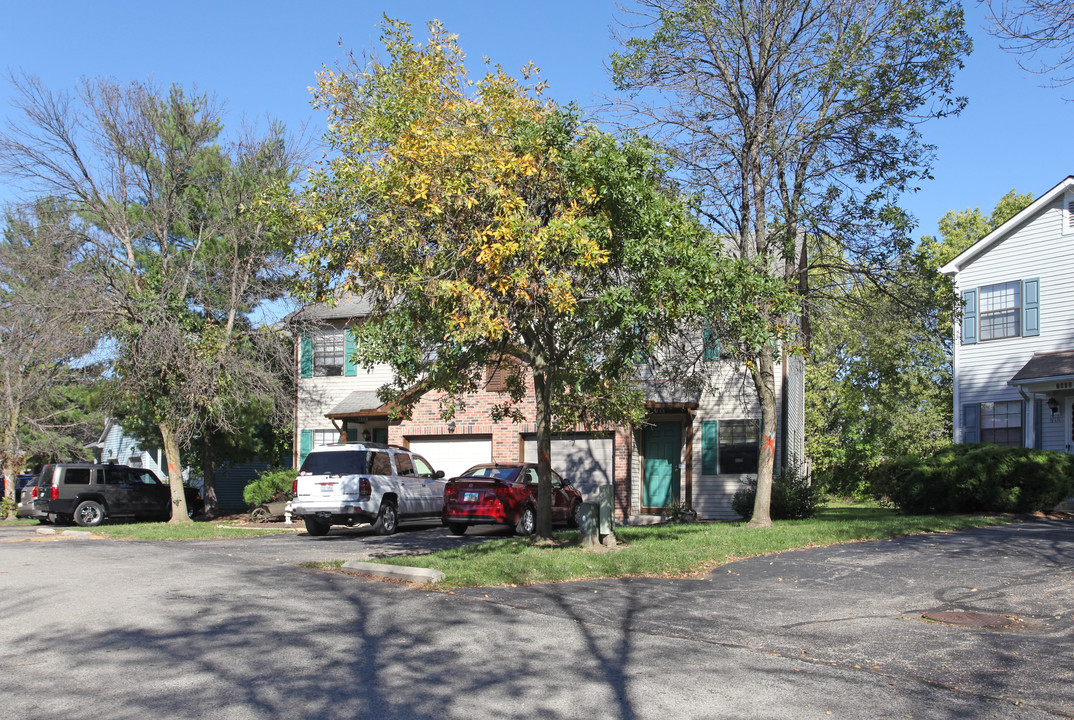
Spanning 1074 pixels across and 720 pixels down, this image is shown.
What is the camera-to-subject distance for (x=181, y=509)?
24156mm

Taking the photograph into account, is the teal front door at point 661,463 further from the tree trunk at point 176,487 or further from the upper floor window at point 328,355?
the tree trunk at point 176,487

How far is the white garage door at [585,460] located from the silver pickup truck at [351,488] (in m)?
6.72

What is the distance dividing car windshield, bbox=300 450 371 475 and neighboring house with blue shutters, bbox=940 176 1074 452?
15.3 meters

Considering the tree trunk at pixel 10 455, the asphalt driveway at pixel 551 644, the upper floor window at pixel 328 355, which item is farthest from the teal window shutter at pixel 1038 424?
the tree trunk at pixel 10 455

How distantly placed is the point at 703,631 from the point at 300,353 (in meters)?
22.2

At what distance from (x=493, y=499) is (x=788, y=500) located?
712 cm

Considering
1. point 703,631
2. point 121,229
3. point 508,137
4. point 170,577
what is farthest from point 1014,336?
point 121,229

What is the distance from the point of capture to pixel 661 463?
24.8m

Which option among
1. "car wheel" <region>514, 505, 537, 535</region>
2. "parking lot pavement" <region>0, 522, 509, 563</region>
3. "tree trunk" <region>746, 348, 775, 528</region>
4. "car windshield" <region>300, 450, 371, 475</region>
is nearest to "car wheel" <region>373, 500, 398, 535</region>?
"parking lot pavement" <region>0, 522, 509, 563</region>

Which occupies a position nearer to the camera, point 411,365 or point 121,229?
point 411,365

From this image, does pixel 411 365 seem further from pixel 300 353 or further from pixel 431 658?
pixel 300 353

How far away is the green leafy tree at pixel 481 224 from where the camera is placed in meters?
11.6

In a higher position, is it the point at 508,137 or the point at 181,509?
the point at 508,137

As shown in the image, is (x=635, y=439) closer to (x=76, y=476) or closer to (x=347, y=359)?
(x=347, y=359)
